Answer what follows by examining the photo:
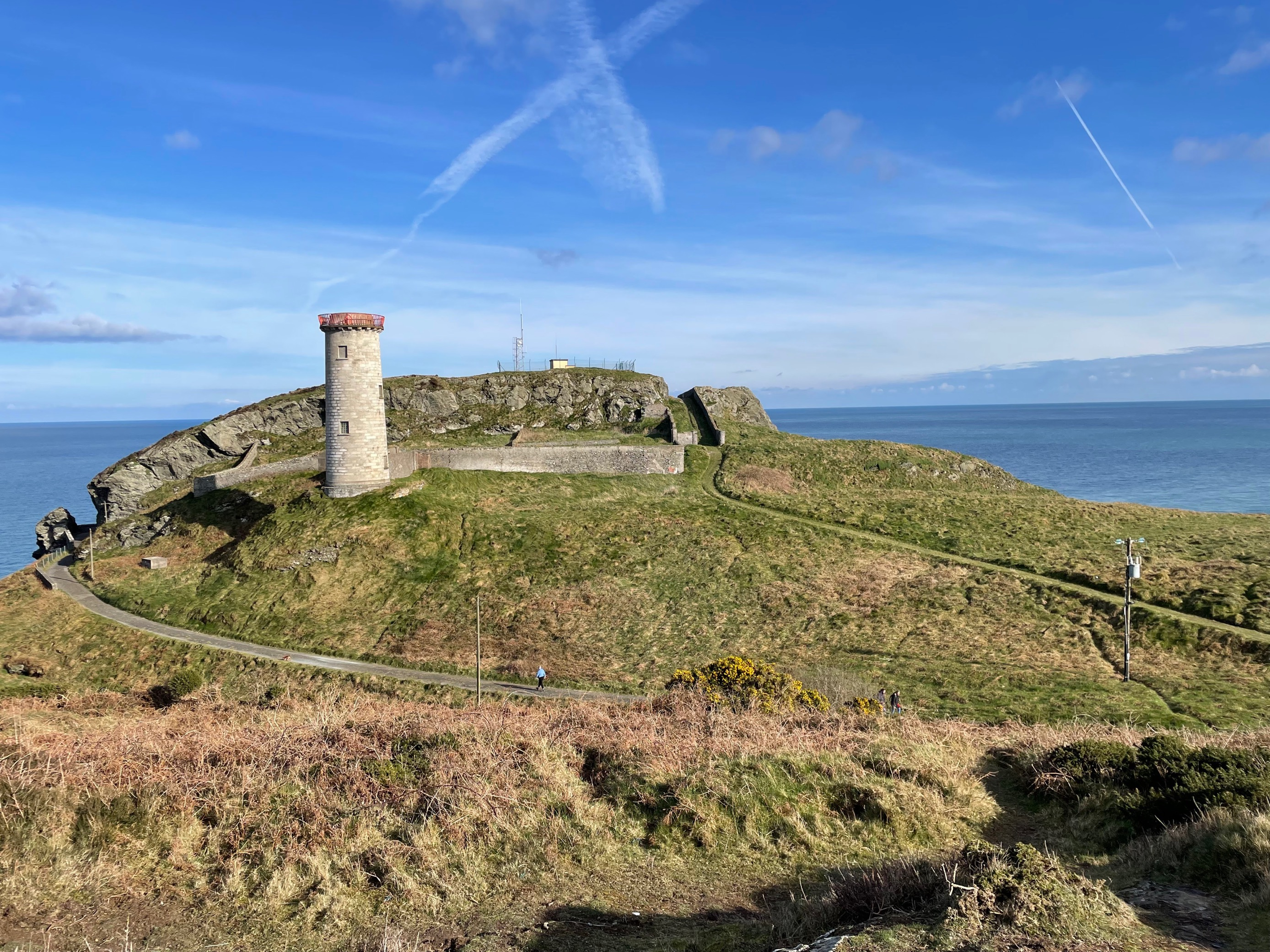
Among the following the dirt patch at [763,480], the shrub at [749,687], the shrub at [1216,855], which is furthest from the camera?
the dirt patch at [763,480]

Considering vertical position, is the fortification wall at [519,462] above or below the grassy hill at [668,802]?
above

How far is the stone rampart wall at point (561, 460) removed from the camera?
54.8m

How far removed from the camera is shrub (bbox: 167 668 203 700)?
29938mm

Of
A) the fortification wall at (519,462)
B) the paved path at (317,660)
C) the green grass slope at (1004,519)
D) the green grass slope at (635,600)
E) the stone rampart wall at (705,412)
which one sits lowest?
the paved path at (317,660)

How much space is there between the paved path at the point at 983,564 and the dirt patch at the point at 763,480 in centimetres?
192

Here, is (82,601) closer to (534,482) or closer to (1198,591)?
(534,482)

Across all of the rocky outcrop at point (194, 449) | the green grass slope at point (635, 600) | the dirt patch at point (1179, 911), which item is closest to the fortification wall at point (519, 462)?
the green grass slope at point (635, 600)

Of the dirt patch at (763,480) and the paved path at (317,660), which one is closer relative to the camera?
the paved path at (317,660)

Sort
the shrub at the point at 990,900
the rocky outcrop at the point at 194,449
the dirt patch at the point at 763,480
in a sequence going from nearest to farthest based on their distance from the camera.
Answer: the shrub at the point at 990,900 → the dirt patch at the point at 763,480 → the rocky outcrop at the point at 194,449

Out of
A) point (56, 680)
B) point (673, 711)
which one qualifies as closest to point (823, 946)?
point (673, 711)

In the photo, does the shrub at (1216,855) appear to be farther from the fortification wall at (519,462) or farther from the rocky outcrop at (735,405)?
the rocky outcrop at (735,405)

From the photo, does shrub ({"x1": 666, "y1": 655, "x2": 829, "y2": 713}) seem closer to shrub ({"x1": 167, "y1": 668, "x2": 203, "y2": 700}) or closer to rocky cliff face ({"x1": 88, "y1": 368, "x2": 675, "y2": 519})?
shrub ({"x1": 167, "y1": 668, "x2": 203, "y2": 700})

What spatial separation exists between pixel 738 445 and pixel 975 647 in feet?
116

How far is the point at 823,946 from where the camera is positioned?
7.31 metres
